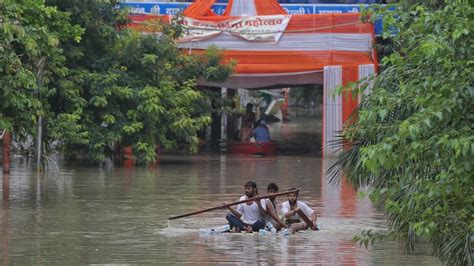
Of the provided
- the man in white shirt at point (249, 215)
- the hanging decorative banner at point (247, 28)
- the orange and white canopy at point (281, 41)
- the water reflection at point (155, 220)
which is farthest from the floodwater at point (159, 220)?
the hanging decorative banner at point (247, 28)

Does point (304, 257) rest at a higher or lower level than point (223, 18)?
lower

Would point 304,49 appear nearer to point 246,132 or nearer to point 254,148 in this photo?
point 254,148

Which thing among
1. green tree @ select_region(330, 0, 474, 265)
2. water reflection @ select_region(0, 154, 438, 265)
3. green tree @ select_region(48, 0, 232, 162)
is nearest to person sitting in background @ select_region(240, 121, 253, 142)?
green tree @ select_region(48, 0, 232, 162)

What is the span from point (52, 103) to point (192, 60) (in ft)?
16.8

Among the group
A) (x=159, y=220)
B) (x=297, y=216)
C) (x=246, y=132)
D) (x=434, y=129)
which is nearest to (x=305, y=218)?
(x=297, y=216)

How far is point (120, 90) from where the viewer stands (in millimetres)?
29891

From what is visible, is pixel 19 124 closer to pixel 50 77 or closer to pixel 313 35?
pixel 50 77

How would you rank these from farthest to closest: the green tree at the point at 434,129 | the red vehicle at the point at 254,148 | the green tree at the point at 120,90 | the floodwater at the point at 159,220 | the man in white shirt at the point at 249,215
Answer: the red vehicle at the point at 254,148 < the green tree at the point at 120,90 < the man in white shirt at the point at 249,215 < the floodwater at the point at 159,220 < the green tree at the point at 434,129

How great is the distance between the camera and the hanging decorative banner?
35.6 metres

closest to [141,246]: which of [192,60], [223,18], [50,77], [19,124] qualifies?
[19,124]

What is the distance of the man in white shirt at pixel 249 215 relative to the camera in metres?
17.0

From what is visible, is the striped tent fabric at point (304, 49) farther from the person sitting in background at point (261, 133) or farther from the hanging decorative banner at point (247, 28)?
the person sitting in background at point (261, 133)

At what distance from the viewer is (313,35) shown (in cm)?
3569

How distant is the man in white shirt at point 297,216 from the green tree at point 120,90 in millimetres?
11840
